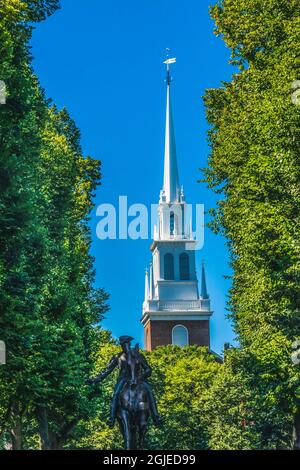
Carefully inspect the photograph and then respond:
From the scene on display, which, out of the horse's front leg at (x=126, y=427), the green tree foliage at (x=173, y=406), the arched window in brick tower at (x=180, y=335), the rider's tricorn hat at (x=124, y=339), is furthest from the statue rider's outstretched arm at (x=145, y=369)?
the arched window in brick tower at (x=180, y=335)

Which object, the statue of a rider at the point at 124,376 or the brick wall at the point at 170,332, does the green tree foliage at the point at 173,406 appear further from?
the brick wall at the point at 170,332

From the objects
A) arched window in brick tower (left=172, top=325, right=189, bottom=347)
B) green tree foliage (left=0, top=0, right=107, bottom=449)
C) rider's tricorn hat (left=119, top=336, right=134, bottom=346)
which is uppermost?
arched window in brick tower (left=172, top=325, right=189, bottom=347)

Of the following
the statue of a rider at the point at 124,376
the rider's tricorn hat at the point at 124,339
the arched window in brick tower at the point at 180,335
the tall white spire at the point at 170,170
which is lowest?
the statue of a rider at the point at 124,376

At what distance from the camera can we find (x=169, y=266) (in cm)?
14250

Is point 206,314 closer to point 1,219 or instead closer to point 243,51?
point 243,51

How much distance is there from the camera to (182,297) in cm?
14025

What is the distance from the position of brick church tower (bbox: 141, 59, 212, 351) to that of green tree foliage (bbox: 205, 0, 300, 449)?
298 ft

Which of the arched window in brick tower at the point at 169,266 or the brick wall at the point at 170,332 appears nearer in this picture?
the brick wall at the point at 170,332

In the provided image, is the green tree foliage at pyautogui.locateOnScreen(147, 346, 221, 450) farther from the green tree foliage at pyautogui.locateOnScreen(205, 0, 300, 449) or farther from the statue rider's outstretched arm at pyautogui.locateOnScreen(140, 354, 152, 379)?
the statue rider's outstretched arm at pyautogui.locateOnScreen(140, 354, 152, 379)

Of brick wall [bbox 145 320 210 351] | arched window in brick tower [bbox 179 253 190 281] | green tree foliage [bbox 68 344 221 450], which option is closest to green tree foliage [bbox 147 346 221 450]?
green tree foliage [bbox 68 344 221 450]

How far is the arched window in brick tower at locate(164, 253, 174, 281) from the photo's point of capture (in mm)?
142375

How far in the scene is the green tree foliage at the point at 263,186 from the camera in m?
35.4

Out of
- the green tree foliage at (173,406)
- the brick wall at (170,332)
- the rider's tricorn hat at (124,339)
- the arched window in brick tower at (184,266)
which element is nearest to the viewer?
the rider's tricorn hat at (124,339)

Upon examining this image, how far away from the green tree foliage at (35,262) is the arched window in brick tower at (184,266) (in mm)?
93428
